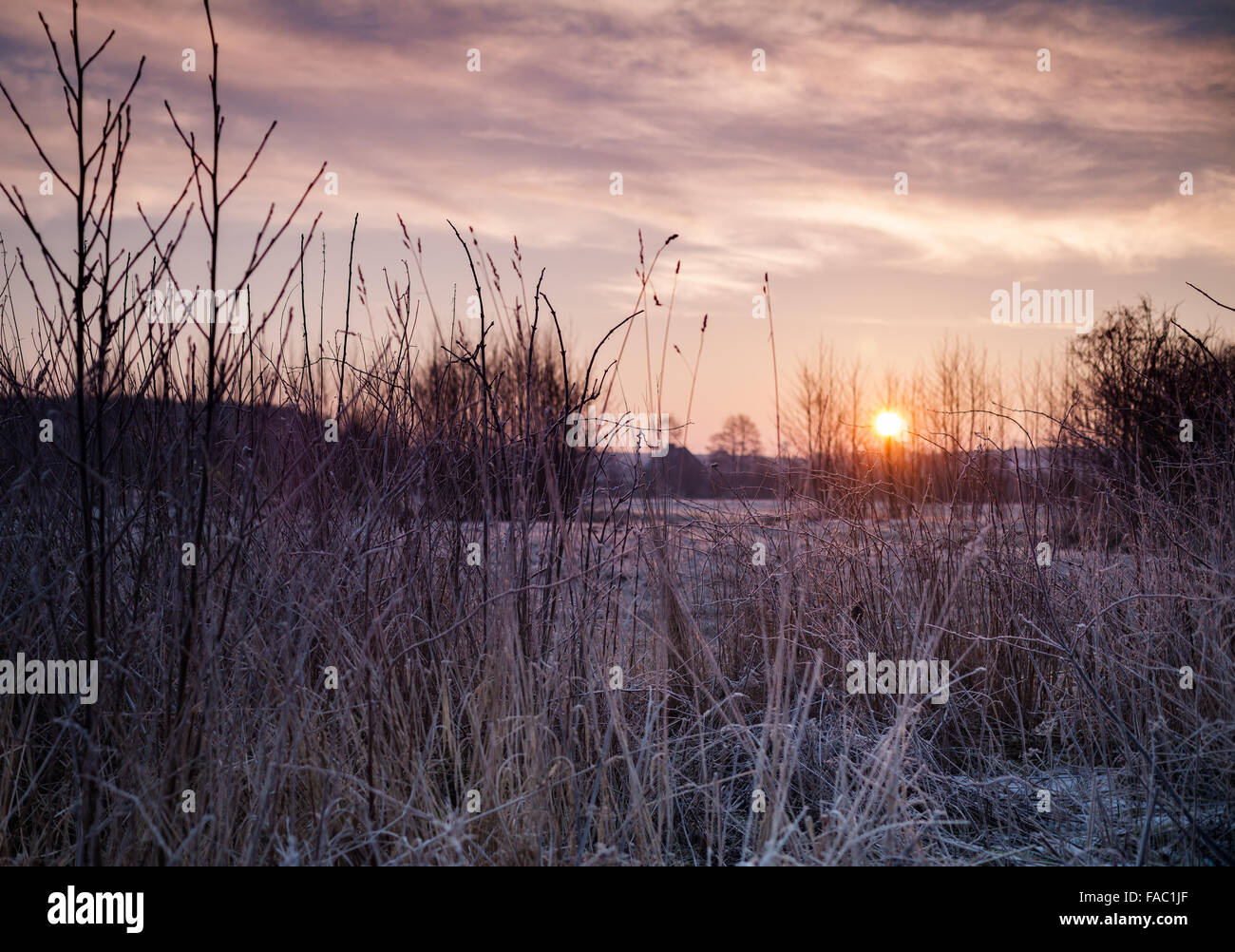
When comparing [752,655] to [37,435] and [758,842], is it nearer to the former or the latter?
[758,842]

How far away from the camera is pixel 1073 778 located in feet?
7.62

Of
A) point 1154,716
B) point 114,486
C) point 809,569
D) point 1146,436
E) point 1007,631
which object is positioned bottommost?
point 1154,716

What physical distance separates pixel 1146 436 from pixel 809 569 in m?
7.29

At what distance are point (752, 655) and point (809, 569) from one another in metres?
0.39

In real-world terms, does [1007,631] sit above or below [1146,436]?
below

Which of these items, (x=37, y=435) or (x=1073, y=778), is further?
(x=1073, y=778)
